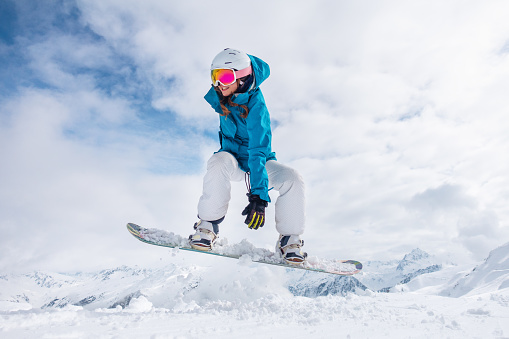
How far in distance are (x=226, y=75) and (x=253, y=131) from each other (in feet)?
3.40

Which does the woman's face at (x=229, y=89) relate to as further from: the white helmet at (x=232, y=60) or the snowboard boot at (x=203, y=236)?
the snowboard boot at (x=203, y=236)

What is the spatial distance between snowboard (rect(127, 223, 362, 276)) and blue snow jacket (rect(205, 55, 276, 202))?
1295 millimetres

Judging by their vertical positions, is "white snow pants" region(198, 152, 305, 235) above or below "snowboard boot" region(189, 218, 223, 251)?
above

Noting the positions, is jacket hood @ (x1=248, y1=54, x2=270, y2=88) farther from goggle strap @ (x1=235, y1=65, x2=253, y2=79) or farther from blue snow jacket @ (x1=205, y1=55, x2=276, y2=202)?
goggle strap @ (x1=235, y1=65, x2=253, y2=79)

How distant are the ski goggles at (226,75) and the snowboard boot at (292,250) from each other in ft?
9.58

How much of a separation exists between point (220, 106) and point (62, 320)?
12.4 ft

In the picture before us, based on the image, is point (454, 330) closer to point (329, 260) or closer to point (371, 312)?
point (371, 312)

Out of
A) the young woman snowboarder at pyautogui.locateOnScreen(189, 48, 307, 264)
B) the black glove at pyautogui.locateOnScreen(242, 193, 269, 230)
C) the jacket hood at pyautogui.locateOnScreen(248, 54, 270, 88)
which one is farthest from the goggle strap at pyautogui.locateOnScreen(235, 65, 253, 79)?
the black glove at pyautogui.locateOnScreen(242, 193, 269, 230)

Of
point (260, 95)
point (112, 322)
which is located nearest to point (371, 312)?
point (112, 322)

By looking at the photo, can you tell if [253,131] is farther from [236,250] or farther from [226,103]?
[236,250]

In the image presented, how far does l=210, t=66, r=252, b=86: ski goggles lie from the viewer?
4.62 m

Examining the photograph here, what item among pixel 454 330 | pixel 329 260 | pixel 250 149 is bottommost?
pixel 454 330

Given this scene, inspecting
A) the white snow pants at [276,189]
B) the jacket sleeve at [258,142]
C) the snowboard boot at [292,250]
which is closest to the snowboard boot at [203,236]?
the white snow pants at [276,189]

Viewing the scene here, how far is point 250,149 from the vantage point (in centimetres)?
482
